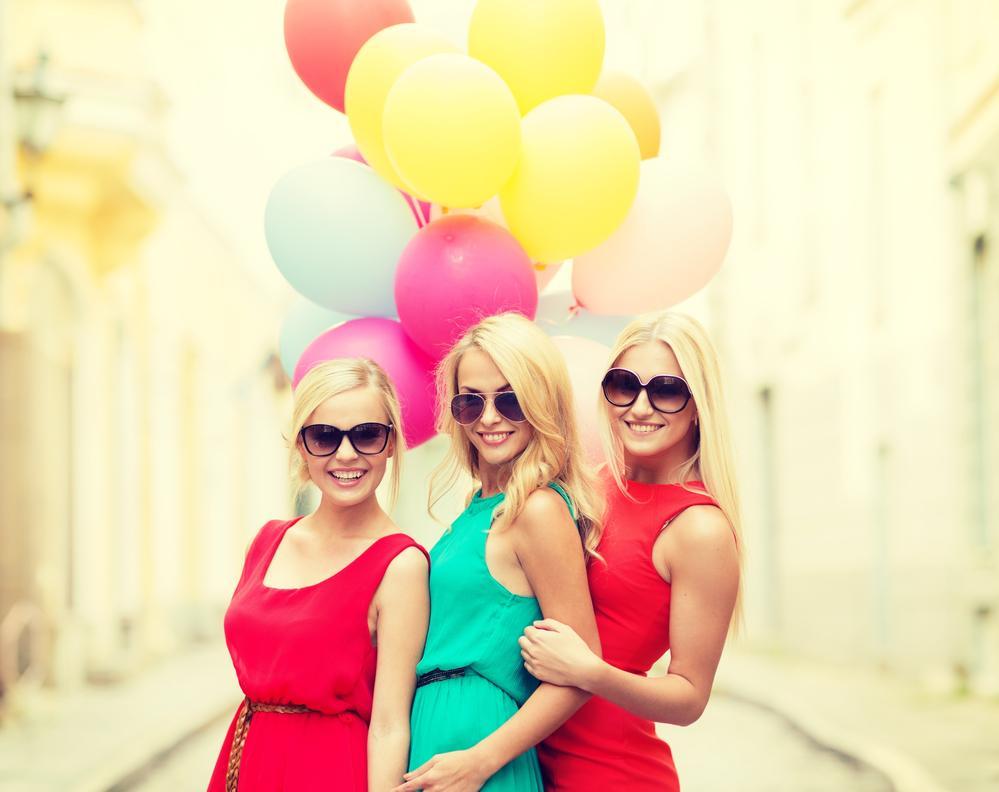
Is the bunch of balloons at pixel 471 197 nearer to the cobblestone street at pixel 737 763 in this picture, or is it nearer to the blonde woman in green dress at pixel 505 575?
the blonde woman in green dress at pixel 505 575

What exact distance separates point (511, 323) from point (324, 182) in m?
1.24

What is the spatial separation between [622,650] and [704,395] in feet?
1.71

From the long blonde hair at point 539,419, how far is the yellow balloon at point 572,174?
92 centimetres

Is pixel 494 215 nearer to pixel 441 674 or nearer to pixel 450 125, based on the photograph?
pixel 450 125

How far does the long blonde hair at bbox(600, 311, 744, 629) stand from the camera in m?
2.34

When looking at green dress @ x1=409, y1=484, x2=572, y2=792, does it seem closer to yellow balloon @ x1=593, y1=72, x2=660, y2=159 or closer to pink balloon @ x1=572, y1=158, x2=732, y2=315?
pink balloon @ x1=572, y1=158, x2=732, y2=315

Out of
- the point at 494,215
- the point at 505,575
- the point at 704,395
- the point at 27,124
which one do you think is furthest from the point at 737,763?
the point at 27,124

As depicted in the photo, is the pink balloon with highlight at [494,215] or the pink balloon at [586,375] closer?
the pink balloon at [586,375]

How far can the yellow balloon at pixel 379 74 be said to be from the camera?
10.6 feet

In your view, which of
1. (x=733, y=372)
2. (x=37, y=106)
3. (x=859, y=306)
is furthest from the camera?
(x=733, y=372)

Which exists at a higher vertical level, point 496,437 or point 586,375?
point 586,375

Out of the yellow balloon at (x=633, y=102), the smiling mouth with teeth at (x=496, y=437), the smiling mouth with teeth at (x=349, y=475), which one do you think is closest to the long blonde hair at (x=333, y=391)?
the smiling mouth with teeth at (x=349, y=475)

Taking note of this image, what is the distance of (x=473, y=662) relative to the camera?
2.17 m

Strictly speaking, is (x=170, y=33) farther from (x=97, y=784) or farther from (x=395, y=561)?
(x=395, y=561)
